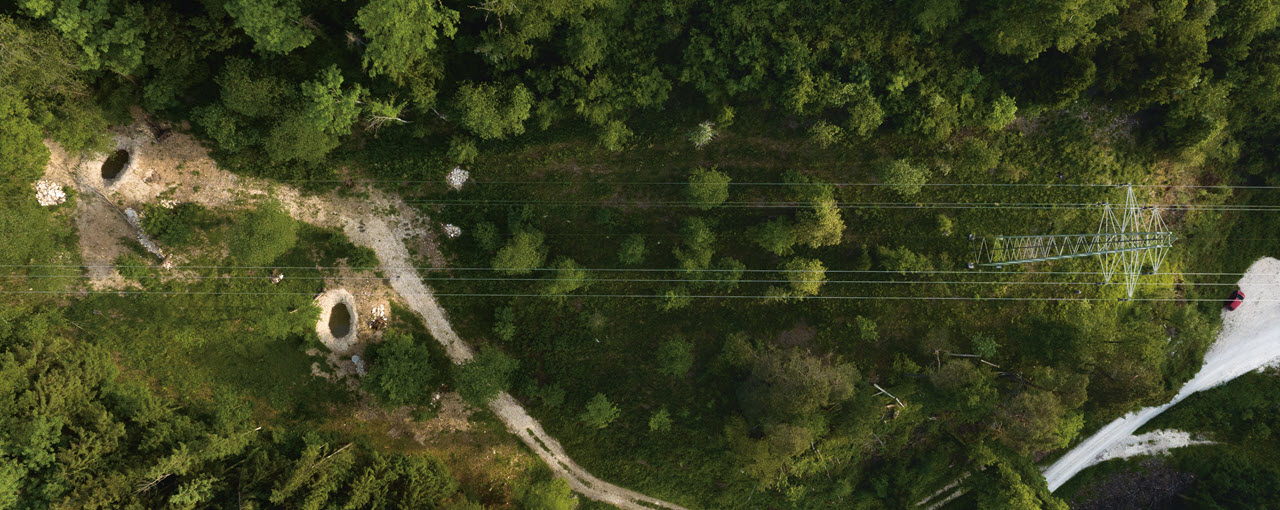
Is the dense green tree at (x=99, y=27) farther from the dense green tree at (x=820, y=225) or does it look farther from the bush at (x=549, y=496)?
the dense green tree at (x=820, y=225)

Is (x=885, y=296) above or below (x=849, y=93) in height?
below

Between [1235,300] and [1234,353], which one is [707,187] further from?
[1234,353]

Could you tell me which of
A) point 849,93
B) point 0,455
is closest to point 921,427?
point 849,93

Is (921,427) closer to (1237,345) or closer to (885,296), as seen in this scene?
(885,296)

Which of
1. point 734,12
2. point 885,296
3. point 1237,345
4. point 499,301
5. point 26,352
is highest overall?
point 734,12

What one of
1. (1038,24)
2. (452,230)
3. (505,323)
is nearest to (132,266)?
(452,230)

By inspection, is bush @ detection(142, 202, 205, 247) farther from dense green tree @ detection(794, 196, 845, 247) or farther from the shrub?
dense green tree @ detection(794, 196, 845, 247)

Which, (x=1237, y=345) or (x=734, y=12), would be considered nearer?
(x=734, y=12)
